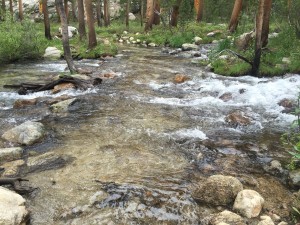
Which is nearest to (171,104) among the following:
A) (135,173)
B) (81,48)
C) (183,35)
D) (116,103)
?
(116,103)

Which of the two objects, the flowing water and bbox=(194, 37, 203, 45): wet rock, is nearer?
the flowing water

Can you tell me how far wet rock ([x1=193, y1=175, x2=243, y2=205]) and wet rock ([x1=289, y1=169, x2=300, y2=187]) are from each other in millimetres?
855

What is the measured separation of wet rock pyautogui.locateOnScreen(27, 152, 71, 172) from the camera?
200 inches

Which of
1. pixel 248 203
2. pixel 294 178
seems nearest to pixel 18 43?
pixel 294 178

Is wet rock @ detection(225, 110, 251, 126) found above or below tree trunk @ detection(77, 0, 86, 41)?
below

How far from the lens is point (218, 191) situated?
4.19 meters

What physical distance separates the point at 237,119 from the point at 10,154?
464 centimetres

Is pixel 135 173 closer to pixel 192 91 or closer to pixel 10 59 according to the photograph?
pixel 192 91

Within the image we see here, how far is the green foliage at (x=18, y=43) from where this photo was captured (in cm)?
1357

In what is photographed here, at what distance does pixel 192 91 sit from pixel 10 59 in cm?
865

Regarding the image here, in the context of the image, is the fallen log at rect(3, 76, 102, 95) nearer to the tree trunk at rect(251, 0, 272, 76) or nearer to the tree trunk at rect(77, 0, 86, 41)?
the tree trunk at rect(251, 0, 272, 76)

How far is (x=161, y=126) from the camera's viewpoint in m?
6.94

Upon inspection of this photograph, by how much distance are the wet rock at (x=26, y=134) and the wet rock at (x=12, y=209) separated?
2120mm

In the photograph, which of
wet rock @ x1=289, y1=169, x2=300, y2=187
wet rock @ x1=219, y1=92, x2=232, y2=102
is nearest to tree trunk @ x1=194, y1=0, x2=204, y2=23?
wet rock @ x1=219, y1=92, x2=232, y2=102
